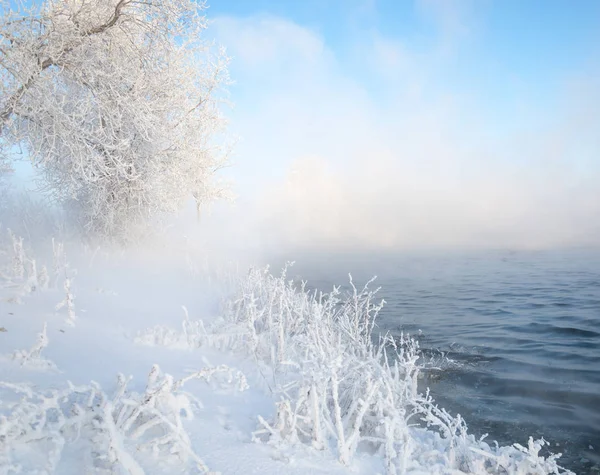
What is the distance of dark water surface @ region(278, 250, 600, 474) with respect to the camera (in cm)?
559

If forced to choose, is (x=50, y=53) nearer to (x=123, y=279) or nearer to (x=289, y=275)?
(x=123, y=279)

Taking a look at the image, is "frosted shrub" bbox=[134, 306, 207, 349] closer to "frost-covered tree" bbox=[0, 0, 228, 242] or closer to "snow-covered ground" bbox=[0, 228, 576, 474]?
"snow-covered ground" bbox=[0, 228, 576, 474]

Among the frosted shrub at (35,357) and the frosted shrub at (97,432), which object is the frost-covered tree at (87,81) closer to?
the frosted shrub at (35,357)

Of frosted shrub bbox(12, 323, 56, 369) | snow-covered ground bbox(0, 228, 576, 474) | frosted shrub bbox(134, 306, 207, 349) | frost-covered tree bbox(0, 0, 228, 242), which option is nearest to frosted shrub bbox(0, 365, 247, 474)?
snow-covered ground bbox(0, 228, 576, 474)

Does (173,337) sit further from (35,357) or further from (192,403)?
(192,403)

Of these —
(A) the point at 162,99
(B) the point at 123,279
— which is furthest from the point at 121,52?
(B) the point at 123,279

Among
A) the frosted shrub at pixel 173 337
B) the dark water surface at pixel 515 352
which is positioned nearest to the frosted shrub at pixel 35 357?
the frosted shrub at pixel 173 337

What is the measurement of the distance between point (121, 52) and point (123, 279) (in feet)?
20.2

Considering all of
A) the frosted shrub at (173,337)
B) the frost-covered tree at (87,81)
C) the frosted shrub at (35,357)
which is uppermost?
the frost-covered tree at (87,81)

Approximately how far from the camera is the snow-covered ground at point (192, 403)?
2551 millimetres

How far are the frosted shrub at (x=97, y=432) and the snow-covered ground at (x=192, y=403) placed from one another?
0.01 metres

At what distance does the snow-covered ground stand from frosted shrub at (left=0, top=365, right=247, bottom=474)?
0.01 meters

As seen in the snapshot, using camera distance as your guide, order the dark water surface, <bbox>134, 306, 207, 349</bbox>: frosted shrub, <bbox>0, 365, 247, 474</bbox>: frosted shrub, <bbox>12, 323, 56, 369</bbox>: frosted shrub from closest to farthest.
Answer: <bbox>0, 365, 247, 474</bbox>: frosted shrub
<bbox>12, 323, 56, 369</bbox>: frosted shrub
the dark water surface
<bbox>134, 306, 207, 349</bbox>: frosted shrub

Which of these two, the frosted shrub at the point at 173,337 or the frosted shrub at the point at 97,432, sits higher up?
the frosted shrub at the point at 97,432
